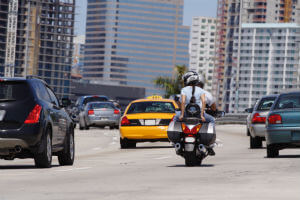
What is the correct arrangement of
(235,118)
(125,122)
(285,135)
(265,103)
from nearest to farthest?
(285,135) < (125,122) < (265,103) < (235,118)

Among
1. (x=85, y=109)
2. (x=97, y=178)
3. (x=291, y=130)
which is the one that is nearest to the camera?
(x=97, y=178)

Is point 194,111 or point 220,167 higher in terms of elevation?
point 194,111

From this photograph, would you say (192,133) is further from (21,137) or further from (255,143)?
(255,143)

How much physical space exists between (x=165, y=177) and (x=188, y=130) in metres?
2.47

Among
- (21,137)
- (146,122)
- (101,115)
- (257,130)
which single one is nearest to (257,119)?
(257,130)

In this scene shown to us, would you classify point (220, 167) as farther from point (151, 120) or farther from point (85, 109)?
point (85, 109)

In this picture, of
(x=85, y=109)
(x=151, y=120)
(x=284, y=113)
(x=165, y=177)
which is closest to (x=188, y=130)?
(x=165, y=177)

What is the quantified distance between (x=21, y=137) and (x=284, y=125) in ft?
18.9

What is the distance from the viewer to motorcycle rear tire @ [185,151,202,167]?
15.0 meters

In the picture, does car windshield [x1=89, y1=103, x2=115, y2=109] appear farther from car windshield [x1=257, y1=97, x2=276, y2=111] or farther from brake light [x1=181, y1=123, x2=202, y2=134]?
brake light [x1=181, y1=123, x2=202, y2=134]

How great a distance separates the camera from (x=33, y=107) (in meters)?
14.4

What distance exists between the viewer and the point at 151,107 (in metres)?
25.1

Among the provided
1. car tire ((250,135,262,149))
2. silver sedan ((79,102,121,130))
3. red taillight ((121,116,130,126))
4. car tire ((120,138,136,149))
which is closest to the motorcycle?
car tire ((250,135,262,149))

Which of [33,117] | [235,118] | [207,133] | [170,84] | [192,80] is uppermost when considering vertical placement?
[192,80]
